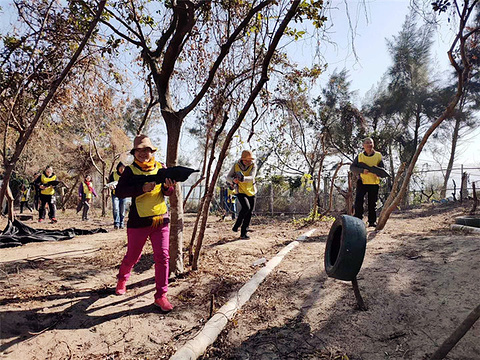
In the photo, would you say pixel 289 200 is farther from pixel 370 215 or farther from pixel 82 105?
pixel 82 105

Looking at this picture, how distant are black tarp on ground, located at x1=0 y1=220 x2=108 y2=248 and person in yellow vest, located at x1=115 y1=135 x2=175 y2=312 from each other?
401cm

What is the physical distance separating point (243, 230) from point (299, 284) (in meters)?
2.74

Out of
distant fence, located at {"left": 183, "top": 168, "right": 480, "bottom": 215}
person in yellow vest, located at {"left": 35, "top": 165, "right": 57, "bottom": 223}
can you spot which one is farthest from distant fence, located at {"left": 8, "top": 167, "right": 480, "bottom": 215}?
person in yellow vest, located at {"left": 35, "top": 165, "right": 57, "bottom": 223}

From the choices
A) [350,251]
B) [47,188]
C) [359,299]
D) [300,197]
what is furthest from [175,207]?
[300,197]

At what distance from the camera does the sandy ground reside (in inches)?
90.7

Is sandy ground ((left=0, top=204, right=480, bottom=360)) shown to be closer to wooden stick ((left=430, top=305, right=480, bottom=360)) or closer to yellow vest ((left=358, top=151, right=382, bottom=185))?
wooden stick ((left=430, top=305, right=480, bottom=360))

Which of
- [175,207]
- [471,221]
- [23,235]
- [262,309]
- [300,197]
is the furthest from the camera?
[300,197]

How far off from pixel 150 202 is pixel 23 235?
475cm

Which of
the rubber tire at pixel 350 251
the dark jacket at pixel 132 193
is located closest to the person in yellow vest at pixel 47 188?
the dark jacket at pixel 132 193

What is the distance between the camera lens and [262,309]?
2.97 m

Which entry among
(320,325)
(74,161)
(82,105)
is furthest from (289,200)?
(74,161)

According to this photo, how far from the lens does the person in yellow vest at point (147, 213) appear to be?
304 cm

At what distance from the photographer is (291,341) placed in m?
2.42

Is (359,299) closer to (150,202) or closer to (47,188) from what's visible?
(150,202)
